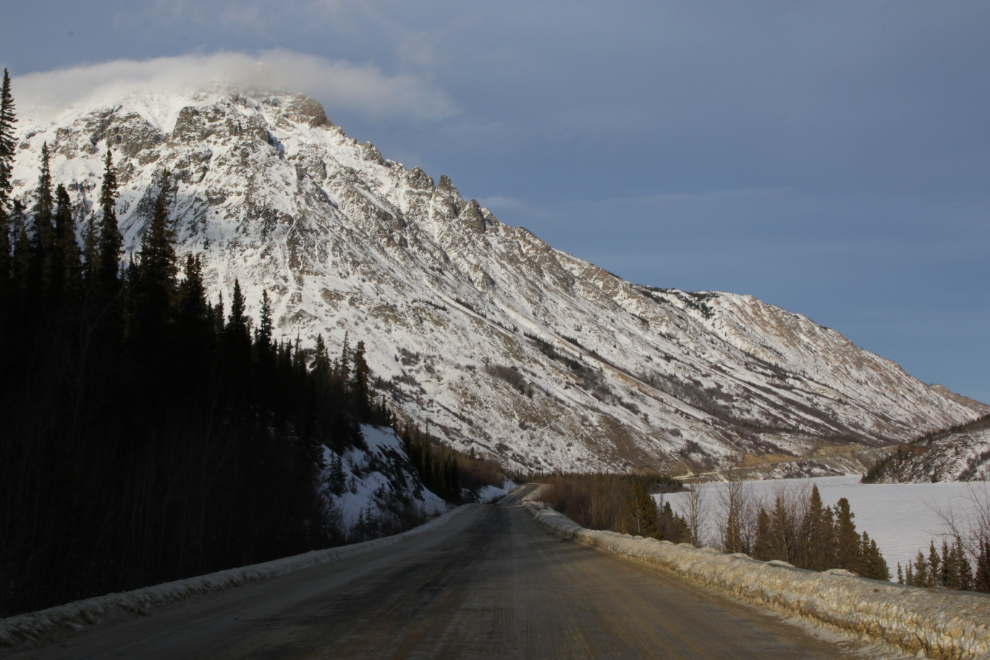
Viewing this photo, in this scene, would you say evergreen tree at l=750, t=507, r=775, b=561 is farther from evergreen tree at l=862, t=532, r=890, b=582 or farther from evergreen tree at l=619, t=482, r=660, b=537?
evergreen tree at l=619, t=482, r=660, b=537

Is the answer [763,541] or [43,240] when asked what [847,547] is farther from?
[43,240]

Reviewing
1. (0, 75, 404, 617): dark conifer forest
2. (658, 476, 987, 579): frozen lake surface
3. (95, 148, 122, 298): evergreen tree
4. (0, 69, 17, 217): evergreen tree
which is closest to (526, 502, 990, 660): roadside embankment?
(0, 75, 404, 617): dark conifer forest

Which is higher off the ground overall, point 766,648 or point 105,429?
point 105,429

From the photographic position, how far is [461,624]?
9812mm

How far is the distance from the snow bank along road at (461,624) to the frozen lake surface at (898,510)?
54.1m

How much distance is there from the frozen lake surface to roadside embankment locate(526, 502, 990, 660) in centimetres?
5383

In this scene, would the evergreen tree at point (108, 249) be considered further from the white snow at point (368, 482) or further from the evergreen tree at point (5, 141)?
the white snow at point (368, 482)

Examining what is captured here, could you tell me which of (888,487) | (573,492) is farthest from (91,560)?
(888,487)

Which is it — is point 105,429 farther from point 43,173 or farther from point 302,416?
point 302,416

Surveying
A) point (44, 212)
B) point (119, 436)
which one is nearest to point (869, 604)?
point (119, 436)

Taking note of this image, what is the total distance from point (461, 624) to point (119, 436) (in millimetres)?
19557

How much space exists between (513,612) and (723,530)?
67362 mm

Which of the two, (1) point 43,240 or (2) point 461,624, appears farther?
(1) point 43,240

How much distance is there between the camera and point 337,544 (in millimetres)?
35156
